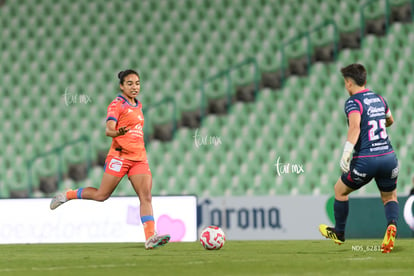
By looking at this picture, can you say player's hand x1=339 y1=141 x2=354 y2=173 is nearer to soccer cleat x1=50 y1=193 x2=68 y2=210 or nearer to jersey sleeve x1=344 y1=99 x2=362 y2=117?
jersey sleeve x1=344 y1=99 x2=362 y2=117

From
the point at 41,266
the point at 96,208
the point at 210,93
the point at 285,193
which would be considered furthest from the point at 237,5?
the point at 41,266

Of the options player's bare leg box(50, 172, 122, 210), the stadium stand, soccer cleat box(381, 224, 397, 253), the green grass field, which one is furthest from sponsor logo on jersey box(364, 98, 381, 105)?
the stadium stand

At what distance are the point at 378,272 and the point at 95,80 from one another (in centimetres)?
1068

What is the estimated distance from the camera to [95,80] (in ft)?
50.5

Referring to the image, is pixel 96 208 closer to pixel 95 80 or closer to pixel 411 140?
pixel 95 80

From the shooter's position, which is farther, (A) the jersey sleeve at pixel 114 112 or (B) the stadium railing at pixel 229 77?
(B) the stadium railing at pixel 229 77

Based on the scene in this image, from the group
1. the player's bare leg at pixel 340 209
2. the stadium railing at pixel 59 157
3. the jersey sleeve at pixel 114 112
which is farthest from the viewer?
the stadium railing at pixel 59 157

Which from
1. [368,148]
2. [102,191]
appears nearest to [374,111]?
[368,148]

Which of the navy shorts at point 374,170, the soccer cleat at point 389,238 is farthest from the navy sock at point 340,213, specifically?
the soccer cleat at point 389,238

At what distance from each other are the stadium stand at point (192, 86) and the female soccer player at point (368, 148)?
5930 mm

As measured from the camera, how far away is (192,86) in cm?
1496

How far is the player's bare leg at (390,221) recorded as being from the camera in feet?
23.3

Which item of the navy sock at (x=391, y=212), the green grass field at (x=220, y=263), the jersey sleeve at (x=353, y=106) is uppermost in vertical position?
the jersey sleeve at (x=353, y=106)

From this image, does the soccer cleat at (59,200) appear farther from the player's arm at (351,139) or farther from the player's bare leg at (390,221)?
the player's bare leg at (390,221)
